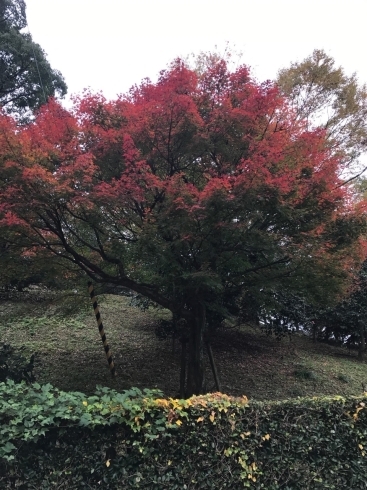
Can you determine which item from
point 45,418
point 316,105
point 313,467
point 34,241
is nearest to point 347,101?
point 316,105

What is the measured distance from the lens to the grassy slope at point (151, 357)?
7.22 meters

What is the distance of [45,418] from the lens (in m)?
2.19

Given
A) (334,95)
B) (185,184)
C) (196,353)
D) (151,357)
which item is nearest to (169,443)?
(185,184)

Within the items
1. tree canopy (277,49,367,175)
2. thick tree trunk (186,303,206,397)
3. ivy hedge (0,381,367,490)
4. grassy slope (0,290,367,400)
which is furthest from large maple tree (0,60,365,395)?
tree canopy (277,49,367,175)

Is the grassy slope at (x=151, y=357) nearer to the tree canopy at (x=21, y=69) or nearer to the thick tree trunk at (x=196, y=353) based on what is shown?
the thick tree trunk at (x=196, y=353)

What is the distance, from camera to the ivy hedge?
7.23 ft

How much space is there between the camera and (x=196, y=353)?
19.4 ft

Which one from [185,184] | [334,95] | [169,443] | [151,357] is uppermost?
[334,95]

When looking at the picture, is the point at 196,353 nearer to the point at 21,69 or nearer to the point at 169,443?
the point at 169,443

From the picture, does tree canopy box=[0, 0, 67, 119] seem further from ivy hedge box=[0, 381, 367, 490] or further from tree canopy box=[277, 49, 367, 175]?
ivy hedge box=[0, 381, 367, 490]

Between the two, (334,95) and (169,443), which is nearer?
(169,443)

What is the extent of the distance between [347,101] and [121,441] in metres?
11.2

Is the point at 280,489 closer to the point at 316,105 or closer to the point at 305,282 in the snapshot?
the point at 305,282

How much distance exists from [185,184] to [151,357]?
5.09 m
